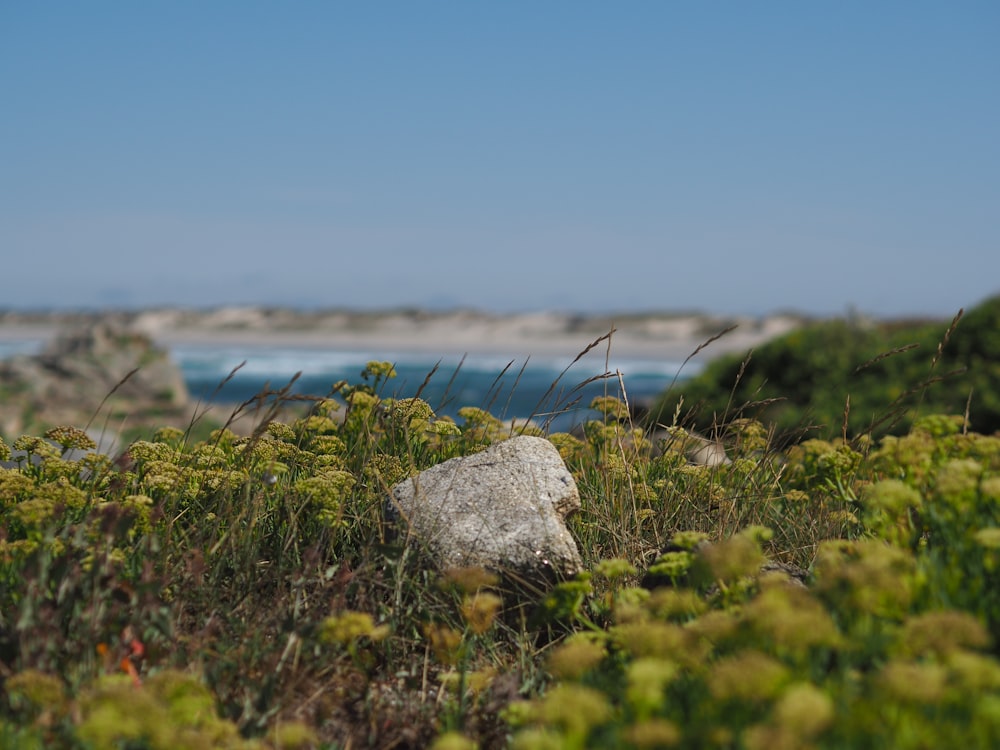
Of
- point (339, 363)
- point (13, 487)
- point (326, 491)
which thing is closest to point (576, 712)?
point (326, 491)

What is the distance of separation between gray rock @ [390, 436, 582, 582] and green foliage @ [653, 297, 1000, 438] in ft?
19.4

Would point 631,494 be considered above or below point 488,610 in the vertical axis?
Result: above

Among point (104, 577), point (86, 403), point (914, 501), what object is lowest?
point (86, 403)

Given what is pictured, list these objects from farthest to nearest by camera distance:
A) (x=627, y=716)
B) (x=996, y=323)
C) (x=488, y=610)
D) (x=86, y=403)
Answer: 1. (x=86, y=403)
2. (x=996, y=323)
3. (x=488, y=610)
4. (x=627, y=716)

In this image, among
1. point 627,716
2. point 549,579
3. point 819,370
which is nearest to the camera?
point 627,716

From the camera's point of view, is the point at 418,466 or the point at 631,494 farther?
the point at 418,466

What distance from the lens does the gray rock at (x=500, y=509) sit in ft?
12.9

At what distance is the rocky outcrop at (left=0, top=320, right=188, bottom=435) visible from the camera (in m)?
21.2

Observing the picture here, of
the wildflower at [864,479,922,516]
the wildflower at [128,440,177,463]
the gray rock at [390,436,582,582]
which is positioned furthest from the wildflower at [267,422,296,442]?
the wildflower at [864,479,922,516]

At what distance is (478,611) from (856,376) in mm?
11575

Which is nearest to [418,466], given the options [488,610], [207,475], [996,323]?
[207,475]

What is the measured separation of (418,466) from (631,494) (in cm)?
133

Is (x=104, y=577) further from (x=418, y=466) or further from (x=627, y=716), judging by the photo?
(x=418, y=466)

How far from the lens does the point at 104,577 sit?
3.06 metres
